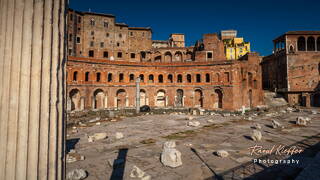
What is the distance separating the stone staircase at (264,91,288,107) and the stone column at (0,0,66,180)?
37832mm

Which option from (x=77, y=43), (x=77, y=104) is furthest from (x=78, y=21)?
(x=77, y=104)

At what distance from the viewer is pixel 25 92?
1.88 m

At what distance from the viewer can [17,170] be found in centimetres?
184

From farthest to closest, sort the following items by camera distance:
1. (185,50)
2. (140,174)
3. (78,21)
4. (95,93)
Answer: (185,50)
(78,21)
(95,93)
(140,174)

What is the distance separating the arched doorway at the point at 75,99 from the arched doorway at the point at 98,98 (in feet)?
8.59

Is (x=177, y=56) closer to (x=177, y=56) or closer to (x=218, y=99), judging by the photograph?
(x=177, y=56)

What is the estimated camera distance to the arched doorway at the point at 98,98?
2934 centimetres

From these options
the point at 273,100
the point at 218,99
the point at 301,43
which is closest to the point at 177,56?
the point at 218,99

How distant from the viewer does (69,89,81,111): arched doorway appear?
1078 inches

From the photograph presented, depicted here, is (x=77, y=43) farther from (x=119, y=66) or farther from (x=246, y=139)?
(x=246, y=139)

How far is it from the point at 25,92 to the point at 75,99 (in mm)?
28499

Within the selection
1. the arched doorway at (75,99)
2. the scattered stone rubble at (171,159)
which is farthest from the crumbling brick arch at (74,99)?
the scattered stone rubble at (171,159)

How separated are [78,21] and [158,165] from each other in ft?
131

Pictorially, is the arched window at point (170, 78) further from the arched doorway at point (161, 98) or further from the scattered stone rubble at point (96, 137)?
the scattered stone rubble at point (96, 137)
